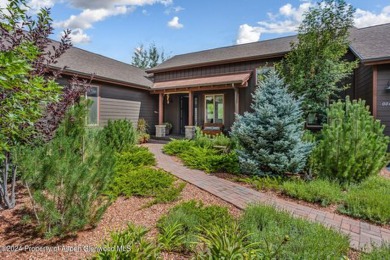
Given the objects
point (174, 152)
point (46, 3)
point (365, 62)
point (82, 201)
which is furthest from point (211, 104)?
point (82, 201)

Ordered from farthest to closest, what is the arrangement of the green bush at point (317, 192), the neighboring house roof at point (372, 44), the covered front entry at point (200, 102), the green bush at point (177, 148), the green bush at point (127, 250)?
1. the covered front entry at point (200, 102)
2. the green bush at point (177, 148)
3. the neighboring house roof at point (372, 44)
4. the green bush at point (317, 192)
5. the green bush at point (127, 250)

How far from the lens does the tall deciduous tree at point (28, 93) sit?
7.86 ft

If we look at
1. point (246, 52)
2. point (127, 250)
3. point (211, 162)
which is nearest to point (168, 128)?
point (246, 52)

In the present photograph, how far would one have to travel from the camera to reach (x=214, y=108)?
13.6 meters

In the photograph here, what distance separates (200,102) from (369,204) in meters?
11.1

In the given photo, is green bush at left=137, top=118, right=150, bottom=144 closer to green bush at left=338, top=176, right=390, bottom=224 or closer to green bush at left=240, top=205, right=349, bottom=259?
green bush at left=240, top=205, right=349, bottom=259

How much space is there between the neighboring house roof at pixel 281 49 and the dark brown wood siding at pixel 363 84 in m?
0.78

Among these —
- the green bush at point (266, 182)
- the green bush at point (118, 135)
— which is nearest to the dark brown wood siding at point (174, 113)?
the green bush at point (118, 135)

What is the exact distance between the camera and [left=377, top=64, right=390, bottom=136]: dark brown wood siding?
26.2 feet

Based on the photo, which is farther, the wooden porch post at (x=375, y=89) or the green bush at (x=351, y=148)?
the wooden porch post at (x=375, y=89)

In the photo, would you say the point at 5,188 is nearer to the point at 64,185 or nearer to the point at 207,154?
the point at 64,185

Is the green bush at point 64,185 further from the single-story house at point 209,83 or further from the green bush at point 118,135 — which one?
the single-story house at point 209,83

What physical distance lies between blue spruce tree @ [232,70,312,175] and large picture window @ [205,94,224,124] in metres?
7.33

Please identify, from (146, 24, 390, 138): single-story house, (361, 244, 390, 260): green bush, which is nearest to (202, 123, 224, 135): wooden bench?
(146, 24, 390, 138): single-story house
